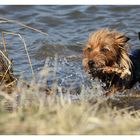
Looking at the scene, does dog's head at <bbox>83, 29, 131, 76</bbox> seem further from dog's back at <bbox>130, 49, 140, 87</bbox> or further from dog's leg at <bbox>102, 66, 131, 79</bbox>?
dog's back at <bbox>130, 49, 140, 87</bbox>

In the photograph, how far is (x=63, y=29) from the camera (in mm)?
12664

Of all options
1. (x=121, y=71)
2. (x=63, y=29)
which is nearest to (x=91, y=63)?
(x=121, y=71)

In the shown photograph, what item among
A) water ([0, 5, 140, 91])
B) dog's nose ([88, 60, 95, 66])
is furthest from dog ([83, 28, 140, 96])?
water ([0, 5, 140, 91])

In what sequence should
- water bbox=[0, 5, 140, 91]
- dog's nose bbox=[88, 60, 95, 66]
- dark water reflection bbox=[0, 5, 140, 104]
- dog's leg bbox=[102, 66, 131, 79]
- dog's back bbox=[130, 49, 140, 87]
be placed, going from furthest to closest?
dark water reflection bbox=[0, 5, 140, 104] < water bbox=[0, 5, 140, 91] < dog's back bbox=[130, 49, 140, 87] < dog's leg bbox=[102, 66, 131, 79] < dog's nose bbox=[88, 60, 95, 66]

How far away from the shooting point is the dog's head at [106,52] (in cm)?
797

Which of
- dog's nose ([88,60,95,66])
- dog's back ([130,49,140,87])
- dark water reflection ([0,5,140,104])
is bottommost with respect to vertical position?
dark water reflection ([0,5,140,104])

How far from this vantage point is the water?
405 inches

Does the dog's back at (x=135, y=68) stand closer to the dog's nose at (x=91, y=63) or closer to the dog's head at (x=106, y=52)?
the dog's head at (x=106, y=52)

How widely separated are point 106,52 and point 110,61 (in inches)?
5.5

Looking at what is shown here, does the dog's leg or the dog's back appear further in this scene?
the dog's back

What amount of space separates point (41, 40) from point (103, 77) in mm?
3942

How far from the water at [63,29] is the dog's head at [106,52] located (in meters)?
1.09

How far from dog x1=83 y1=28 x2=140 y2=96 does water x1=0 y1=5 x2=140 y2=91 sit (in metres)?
0.95
